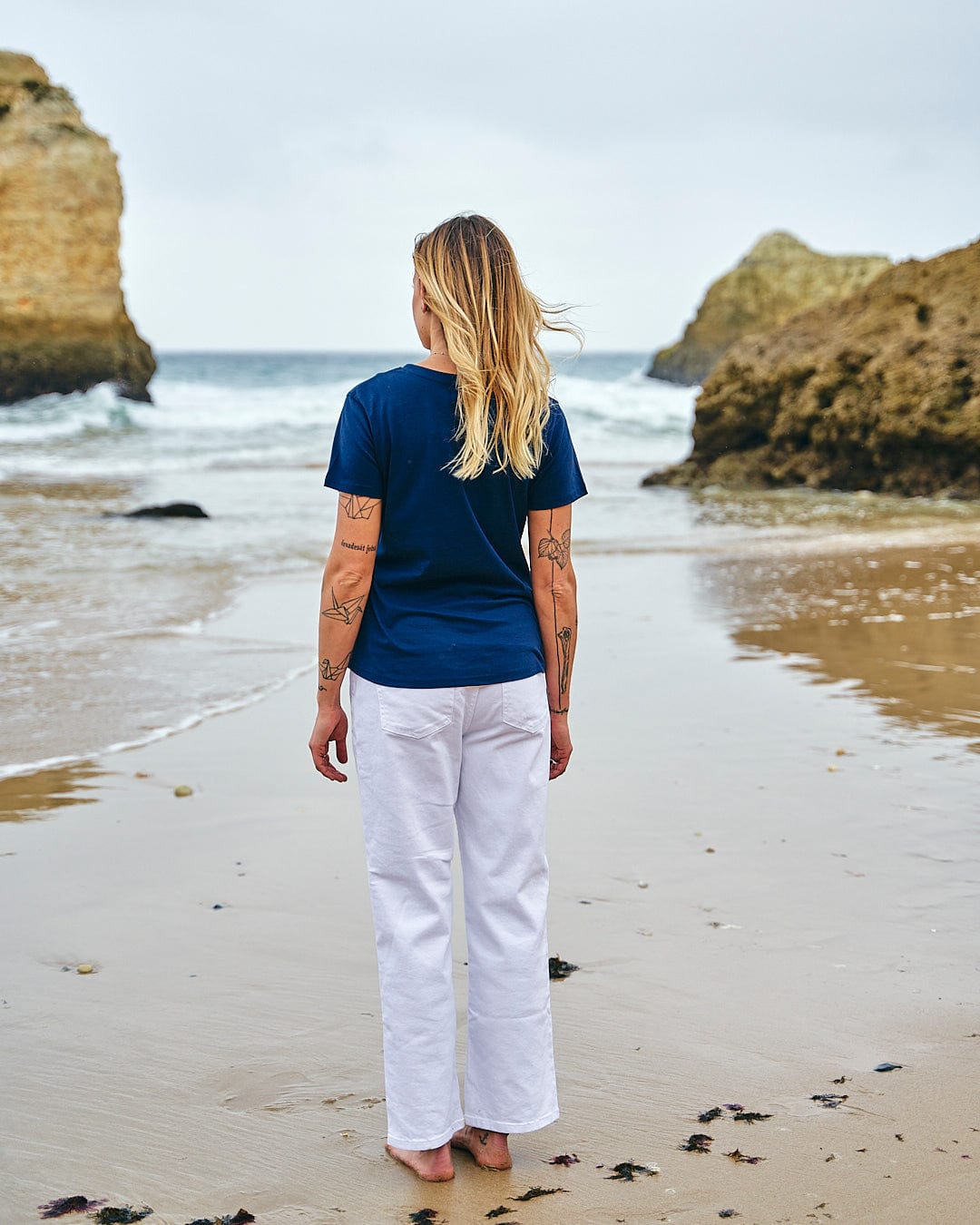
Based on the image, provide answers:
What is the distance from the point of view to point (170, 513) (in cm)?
1419

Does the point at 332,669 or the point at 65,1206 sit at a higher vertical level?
the point at 332,669

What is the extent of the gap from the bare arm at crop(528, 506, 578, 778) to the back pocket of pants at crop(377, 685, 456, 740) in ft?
0.91

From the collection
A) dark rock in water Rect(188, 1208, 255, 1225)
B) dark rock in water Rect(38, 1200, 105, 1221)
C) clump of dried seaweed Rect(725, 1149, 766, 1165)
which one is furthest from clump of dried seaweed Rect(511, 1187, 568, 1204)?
dark rock in water Rect(38, 1200, 105, 1221)

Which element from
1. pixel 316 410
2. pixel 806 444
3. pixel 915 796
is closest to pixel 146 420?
pixel 316 410

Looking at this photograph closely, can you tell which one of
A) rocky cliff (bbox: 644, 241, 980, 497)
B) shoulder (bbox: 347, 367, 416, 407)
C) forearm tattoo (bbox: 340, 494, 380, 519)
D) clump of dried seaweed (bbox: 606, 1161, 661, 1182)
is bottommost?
clump of dried seaweed (bbox: 606, 1161, 661, 1182)

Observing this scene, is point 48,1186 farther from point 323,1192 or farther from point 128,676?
point 128,676

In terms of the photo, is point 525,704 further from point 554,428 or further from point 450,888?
point 554,428

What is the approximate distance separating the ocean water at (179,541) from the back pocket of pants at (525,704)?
0.98m

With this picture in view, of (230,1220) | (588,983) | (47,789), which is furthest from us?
(47,789)

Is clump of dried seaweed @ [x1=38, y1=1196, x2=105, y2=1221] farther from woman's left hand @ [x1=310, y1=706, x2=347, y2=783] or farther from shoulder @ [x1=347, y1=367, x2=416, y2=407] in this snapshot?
shoulder @ [x1=347, y1=367, x2=416, y2=407]

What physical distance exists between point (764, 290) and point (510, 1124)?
192ft

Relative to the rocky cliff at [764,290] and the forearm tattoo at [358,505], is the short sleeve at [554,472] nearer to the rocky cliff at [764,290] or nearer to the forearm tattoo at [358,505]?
the forearm tattoo at [358,505]

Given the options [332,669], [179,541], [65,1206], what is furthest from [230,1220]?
[179,541]

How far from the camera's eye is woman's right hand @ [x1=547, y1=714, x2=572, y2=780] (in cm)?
251
